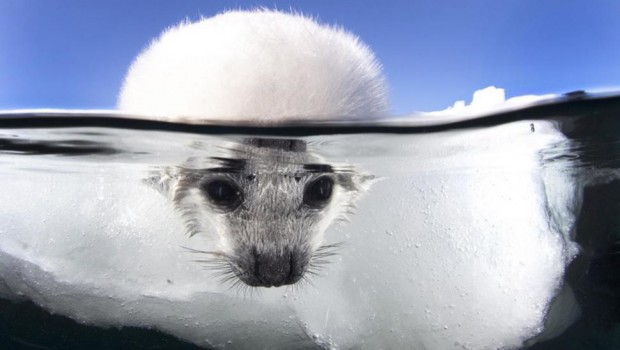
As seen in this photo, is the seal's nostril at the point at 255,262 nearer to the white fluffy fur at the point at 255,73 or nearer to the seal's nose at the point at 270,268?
the seal's nose at the point at 270,268

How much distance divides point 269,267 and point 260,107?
55 centimetres

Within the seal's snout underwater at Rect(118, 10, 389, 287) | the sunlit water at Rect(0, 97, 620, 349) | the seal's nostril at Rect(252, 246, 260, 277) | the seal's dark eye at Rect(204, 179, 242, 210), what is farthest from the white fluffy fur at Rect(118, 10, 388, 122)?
the seal's nostril at Rect(252, 246, 260, 277)

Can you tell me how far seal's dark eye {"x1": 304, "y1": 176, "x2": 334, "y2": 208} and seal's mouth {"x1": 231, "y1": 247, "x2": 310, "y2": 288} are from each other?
24 centimetres

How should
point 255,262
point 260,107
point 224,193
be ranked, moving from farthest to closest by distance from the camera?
1. point 224,193
2. point 255,262
3. point 260,107

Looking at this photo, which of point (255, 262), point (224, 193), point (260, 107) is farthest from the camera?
point (224, 193)

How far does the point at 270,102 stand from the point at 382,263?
0.82m

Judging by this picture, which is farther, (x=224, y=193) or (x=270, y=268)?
(x=224, y=193)

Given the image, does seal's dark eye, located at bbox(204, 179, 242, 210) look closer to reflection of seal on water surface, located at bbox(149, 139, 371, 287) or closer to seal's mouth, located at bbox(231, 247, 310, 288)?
reflection of seal on water surface, located at bbox(149, 139, 371, 287)

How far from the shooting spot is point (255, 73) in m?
1.51

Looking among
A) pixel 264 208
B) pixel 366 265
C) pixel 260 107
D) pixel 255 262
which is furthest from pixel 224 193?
pixel 366 265

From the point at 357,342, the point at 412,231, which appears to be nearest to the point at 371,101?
the point at 412,231

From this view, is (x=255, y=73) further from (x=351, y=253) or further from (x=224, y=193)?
(x=351, y=253)

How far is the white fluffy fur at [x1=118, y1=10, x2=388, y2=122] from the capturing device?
1.50 m

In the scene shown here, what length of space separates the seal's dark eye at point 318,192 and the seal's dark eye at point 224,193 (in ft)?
0.91
